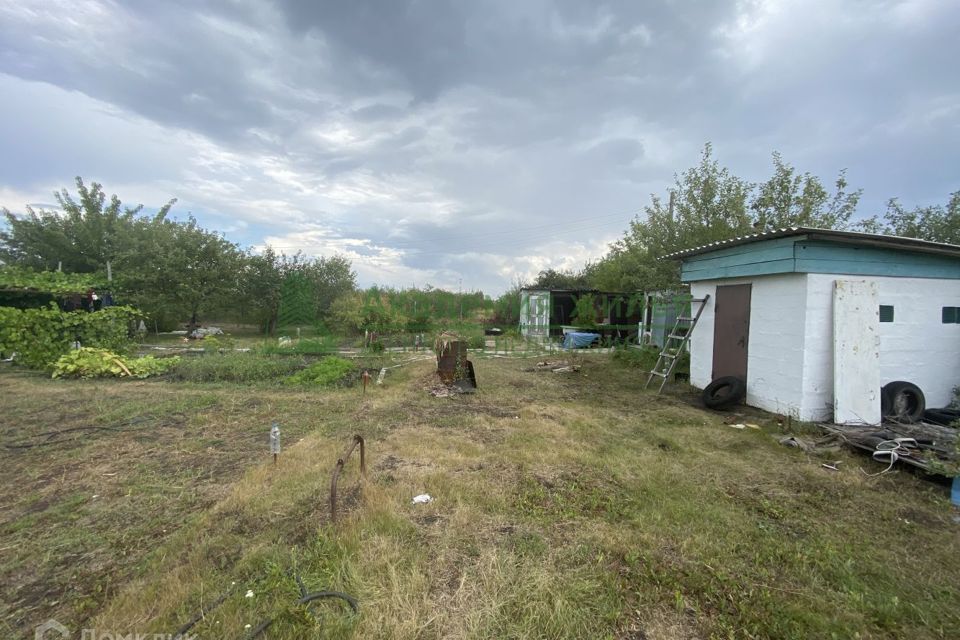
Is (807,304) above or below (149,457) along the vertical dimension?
above

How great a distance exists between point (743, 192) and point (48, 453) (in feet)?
50.4

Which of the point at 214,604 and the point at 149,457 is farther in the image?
the point at 149,457

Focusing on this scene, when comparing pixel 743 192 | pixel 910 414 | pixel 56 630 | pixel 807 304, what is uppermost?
pixel 743 192

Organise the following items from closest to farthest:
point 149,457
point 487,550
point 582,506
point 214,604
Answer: point 214,604 → point 487,550 → point 582,506 → point 149,457

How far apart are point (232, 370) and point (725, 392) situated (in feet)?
30.8

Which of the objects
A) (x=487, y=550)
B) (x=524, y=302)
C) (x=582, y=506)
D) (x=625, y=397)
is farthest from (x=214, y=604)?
(x=524, y=302)

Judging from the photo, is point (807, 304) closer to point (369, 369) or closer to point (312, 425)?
point (312, 425)

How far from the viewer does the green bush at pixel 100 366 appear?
767 centimetres

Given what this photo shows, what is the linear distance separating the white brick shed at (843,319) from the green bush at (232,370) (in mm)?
8890

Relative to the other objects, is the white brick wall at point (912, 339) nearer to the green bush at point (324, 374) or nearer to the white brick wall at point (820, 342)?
the white brick wall at point (820, 342)

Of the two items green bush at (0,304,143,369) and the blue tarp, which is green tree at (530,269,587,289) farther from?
green bush at (0,304,143,369)

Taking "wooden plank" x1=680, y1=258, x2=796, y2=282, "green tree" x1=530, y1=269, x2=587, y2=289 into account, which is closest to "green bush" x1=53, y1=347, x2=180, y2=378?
"wooden plank" x1=680, y1=258, x2=796, y2=282

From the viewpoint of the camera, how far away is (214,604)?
203cm

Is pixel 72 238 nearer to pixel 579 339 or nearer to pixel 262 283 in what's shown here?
pixel 262 283
